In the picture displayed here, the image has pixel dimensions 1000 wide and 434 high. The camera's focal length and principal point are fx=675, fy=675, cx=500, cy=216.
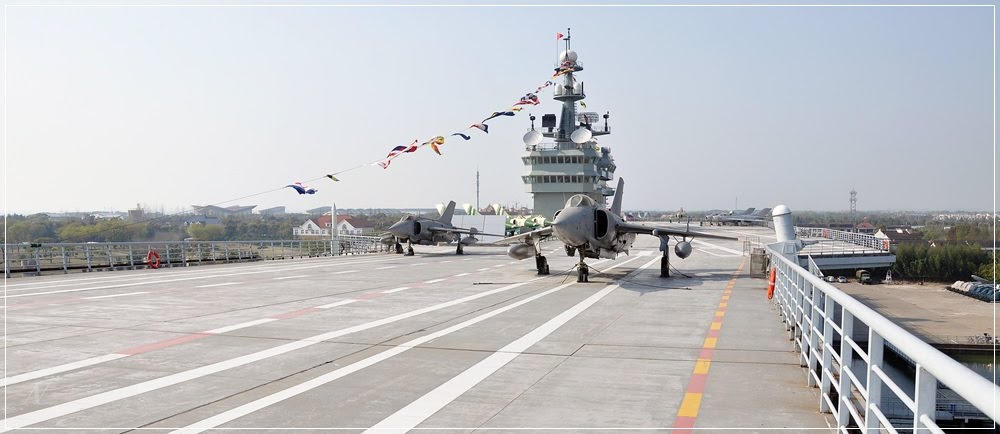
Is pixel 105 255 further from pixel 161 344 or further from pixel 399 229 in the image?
pixel 161 344

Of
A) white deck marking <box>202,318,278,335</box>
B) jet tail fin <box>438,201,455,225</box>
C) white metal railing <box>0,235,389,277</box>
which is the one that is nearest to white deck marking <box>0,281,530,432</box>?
white deck marking <box>202,318,278,335</box>

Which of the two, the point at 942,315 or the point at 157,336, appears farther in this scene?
the point at 942,315

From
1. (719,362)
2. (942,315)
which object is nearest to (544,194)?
(942,315)

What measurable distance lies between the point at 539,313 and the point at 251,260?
1049 inches

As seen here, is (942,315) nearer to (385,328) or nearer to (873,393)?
(385,328)

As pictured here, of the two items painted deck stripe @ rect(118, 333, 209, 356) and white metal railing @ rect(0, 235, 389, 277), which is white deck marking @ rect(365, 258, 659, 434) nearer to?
painted deck stripe @ rect(118, 333, 209, 356)

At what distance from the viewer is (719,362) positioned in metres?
9.34

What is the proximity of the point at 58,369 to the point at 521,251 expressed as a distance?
18.8m

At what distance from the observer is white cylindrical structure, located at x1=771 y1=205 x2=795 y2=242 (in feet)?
102

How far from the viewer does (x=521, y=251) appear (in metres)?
26.3

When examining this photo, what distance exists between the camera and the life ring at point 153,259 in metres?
31.2

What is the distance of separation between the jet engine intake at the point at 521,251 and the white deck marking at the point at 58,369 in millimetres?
17580

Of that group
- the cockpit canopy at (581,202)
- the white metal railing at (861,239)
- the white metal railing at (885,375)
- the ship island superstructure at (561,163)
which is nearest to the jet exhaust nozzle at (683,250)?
the cockpit canopy at (581,202)

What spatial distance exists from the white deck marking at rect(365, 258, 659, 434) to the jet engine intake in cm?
1308
